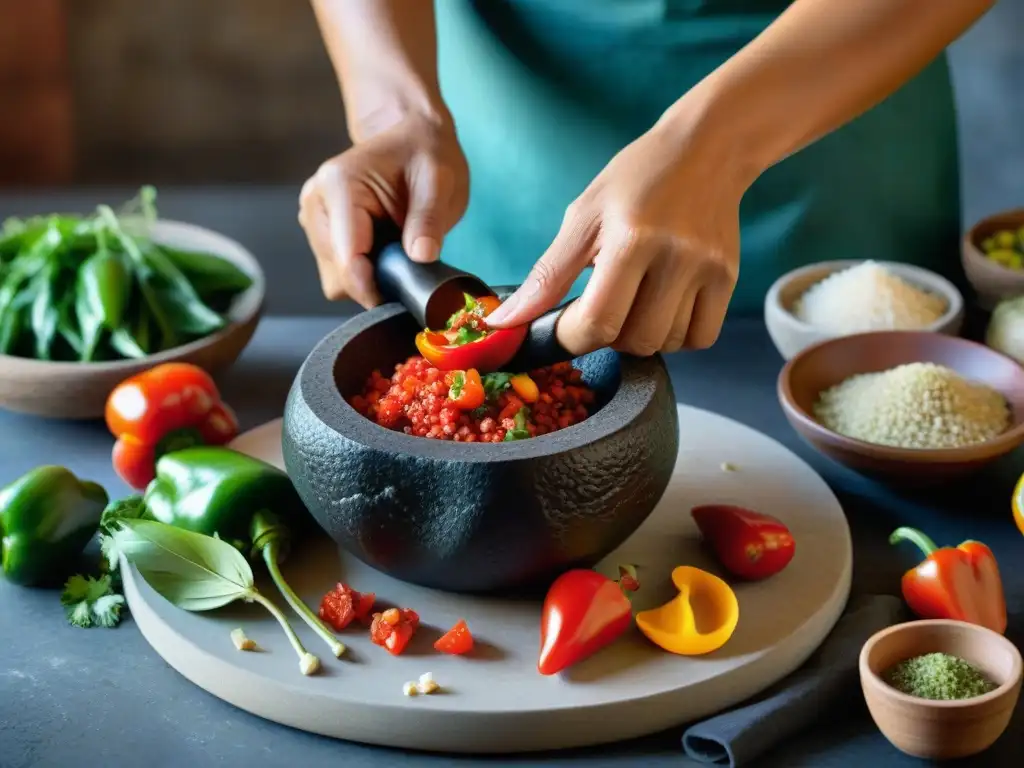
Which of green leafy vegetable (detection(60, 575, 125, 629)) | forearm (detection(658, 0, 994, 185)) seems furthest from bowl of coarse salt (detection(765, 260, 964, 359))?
green leafy vegetable (detection(60, 575, 125, 629))

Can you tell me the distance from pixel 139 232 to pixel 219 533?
0.76 metres

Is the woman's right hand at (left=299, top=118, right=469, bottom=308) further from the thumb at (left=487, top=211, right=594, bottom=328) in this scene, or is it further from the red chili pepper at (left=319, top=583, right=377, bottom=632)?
the red chili pepper at (left=319, top=583, right=377, bottom=632)

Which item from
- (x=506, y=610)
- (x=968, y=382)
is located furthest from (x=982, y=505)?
(x=506, y=610)

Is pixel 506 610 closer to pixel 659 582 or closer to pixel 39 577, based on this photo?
pixel 659 582

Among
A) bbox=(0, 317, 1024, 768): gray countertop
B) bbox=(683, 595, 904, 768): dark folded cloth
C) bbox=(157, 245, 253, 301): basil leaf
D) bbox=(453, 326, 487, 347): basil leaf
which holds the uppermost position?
bbox=(453, 326, 487, 347): basil leaf

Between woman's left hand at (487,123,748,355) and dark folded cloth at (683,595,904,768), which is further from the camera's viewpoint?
woman's left hand at (487,123,748,355)

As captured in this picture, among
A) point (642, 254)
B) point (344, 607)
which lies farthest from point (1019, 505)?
point (344, 607)

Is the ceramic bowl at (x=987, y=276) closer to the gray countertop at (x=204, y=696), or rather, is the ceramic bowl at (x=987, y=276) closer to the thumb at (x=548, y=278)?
the gray countertop at (x=204, y=696)

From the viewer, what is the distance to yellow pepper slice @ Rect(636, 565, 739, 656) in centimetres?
124

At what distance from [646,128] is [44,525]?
3.59ft

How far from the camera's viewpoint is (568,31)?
1975 mm

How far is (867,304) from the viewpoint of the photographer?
71.0 inches

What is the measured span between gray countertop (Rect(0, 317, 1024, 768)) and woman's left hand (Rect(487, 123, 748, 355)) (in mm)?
313

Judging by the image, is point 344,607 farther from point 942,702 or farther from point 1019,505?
point 1019,505
